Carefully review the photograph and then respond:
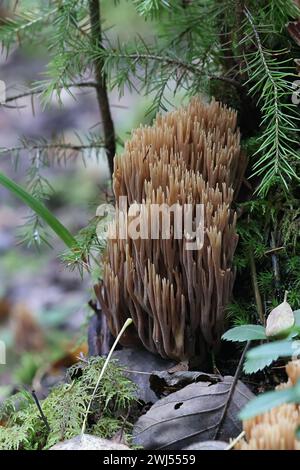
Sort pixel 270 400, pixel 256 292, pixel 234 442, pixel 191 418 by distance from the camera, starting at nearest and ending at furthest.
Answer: pixel 270 400 < pixel 234 442 < pixel 191 418 < pixel 256 292

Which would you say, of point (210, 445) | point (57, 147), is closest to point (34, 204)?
point (57, 147)

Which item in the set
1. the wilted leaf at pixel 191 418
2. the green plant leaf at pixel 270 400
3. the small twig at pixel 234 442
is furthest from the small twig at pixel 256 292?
the green plant leaf at pixel 270 400

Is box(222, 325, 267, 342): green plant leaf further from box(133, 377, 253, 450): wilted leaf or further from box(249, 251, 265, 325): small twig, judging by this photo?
box(249, 251, 265, 325): small twig

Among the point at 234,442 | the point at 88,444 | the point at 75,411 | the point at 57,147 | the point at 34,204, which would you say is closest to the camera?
the point at 234,442

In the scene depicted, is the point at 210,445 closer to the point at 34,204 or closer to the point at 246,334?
the point at 246,334

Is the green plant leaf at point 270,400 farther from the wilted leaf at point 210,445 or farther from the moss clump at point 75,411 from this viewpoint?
the moss clump at point 75,411

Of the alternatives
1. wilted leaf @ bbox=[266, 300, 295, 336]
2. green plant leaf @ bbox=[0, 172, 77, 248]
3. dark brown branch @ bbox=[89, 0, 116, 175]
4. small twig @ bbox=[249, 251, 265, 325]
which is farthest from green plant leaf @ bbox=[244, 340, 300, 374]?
dark brown branch @ bbox=[89, 0, 116, 175]

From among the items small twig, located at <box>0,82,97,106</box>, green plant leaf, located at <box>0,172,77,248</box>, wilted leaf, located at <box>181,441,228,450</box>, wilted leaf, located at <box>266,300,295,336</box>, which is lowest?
wilted leaf, located at <box>181,441,228,450</box>

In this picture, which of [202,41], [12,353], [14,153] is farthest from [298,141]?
[12,353]
